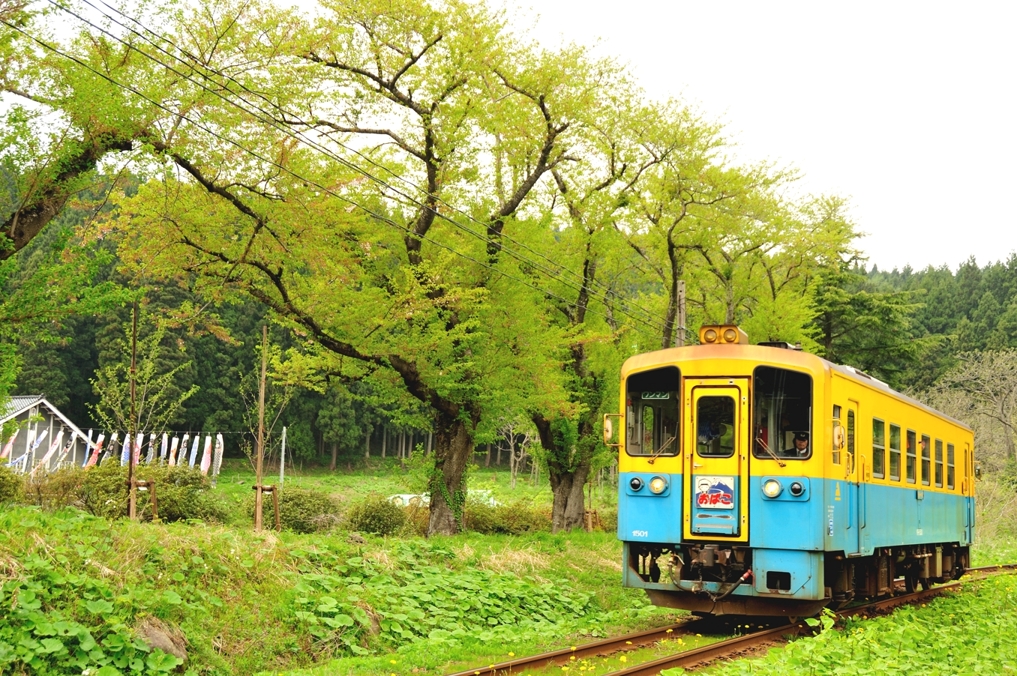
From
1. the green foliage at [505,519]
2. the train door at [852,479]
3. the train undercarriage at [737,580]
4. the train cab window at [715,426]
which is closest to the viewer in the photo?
the train undercarriage at [737,580]

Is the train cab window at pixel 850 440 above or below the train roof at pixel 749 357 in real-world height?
below

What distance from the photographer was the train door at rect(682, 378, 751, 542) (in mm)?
10734

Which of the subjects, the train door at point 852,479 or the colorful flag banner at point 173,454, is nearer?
the train door at point 852,479

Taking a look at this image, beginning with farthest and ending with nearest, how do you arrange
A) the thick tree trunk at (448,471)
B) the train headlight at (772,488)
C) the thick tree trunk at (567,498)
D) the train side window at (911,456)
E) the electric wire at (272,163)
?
the thick tree trunk at (567,498) → the thick tree trunk at (448,471) → the train side window at (911,456) → the electric wire at (272,163) → the train headlight at (772,488)

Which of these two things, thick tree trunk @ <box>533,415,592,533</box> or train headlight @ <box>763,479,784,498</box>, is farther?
thick tree trunk @ <box>533,415,592,533</box>

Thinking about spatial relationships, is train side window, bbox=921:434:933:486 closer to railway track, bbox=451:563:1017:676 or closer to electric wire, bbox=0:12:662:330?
railway track, bbox=451:563:1017:676

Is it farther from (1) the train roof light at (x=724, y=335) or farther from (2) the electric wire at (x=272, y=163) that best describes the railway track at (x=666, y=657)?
(2) the electric wire at (x=272, y=163)

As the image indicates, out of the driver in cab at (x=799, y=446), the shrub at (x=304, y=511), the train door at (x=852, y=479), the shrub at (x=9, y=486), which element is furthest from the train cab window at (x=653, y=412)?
the shrub at (x=304, y=511)

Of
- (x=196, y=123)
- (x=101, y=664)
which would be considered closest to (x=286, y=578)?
(x=101, y=664)

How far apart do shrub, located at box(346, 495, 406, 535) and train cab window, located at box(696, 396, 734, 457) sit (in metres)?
10.5

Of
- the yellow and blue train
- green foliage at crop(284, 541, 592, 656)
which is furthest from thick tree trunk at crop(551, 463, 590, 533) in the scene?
the yellow and blue train

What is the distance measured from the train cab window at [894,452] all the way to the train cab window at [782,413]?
2.88 m

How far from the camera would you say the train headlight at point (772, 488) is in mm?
10516

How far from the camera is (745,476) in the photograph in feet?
35.2
